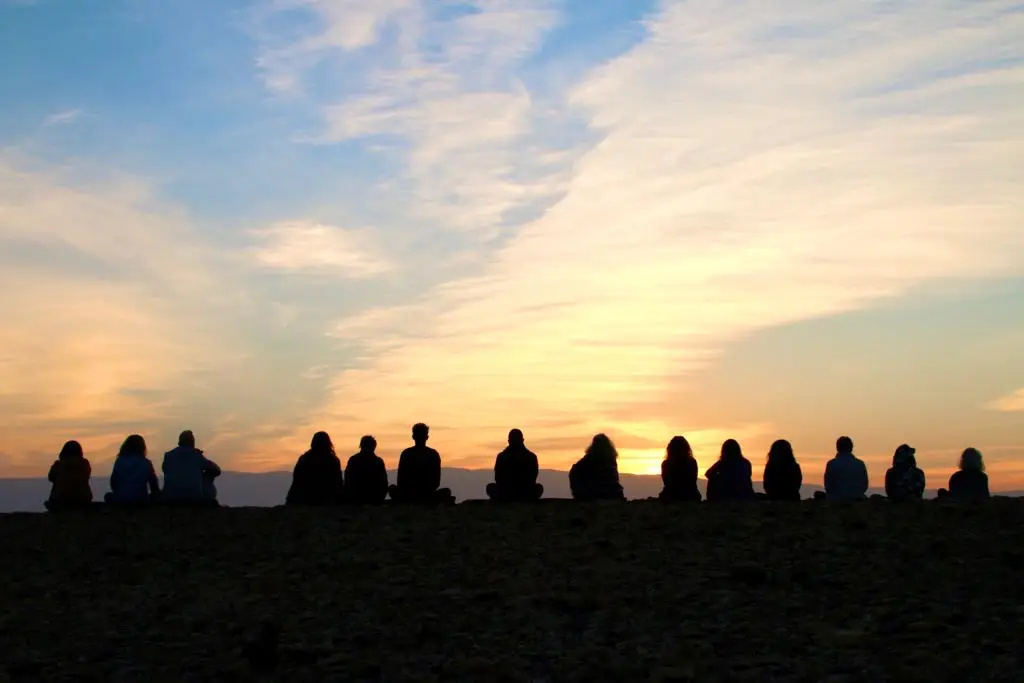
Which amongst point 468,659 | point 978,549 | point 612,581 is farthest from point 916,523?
point 468,659

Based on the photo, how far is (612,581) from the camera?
14.8 meters

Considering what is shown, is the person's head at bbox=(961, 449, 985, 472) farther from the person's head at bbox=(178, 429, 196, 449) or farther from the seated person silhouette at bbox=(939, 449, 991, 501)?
the person's head at bbox=(178, 429, 196, 449)

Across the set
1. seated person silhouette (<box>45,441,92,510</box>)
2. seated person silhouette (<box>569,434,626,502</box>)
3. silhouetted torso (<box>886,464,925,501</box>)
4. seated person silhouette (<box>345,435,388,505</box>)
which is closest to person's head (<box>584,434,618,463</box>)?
seated person silhouette (<box>569,434,626,502</box>)

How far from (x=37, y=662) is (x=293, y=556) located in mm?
4733

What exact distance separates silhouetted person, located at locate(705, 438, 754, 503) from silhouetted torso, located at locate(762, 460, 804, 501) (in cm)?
64

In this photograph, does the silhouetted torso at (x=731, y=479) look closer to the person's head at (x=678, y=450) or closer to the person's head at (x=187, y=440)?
the person's head at (x=678, y=450)

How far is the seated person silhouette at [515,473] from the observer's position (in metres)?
23.9

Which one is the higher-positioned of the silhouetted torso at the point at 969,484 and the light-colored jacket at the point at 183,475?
the light-colored jacket at the point at 183,475

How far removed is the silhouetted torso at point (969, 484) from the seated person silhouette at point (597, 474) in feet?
20.2

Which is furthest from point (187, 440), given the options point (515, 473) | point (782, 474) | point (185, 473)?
point (782, 474)

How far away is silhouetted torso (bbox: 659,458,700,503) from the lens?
23625mm

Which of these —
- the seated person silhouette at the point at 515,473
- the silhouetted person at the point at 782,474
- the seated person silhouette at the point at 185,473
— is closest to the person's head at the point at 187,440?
the seated person silhouette at the point at 185,473

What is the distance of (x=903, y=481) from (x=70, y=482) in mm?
16082

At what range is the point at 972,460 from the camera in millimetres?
23312
